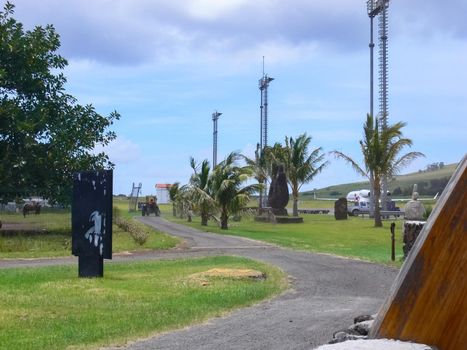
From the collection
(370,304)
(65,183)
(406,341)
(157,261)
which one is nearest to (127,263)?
(157,261)

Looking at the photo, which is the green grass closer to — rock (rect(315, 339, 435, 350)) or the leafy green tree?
rock (rect(315, 339, 435, 350))

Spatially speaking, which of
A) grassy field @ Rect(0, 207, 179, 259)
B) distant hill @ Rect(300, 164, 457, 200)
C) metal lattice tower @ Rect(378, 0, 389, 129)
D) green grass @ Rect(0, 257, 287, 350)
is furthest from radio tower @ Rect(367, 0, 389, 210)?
distant hill @ Rect(300, 164, 457, 200)

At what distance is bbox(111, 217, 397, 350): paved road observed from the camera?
716cm

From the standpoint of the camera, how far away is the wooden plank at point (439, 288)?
2707mm

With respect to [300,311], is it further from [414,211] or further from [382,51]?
[382,51]

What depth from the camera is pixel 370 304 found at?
10109mm

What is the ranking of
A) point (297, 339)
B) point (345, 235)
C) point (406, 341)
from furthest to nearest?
point (345, 235)
point (297, 339)
point (406, 341)

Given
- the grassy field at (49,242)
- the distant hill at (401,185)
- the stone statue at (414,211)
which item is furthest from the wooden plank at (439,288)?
the distant hill at (401,185)

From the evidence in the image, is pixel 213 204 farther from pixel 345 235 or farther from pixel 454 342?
pixel 454 342

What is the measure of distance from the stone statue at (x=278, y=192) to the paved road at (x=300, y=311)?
33.2 metres

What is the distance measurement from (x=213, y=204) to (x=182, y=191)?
19.2 feet

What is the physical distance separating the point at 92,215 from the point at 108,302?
3.67 metres

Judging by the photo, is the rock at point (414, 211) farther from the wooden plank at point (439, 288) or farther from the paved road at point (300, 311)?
the wooden plank at point (439, 288)

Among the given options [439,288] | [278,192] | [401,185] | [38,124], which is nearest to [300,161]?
[278,192]
